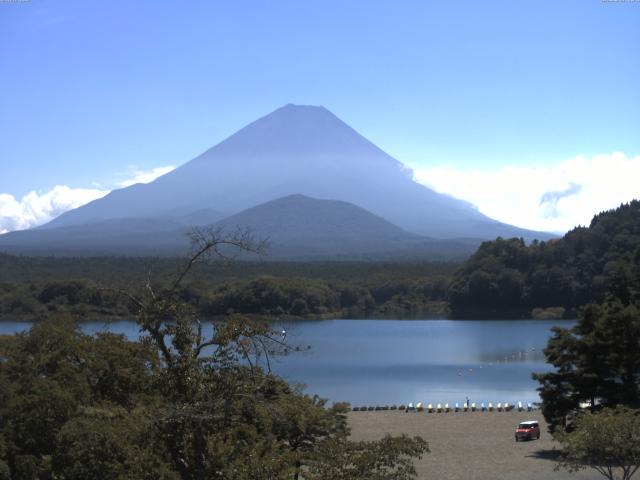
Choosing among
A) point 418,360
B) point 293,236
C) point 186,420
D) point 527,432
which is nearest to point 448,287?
point 418,360

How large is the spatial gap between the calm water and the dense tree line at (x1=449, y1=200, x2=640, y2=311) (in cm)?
548

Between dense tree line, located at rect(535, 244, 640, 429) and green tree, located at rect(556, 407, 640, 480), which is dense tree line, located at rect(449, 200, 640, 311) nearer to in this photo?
dense tree line, located at rect(535, 244, 640, 429)

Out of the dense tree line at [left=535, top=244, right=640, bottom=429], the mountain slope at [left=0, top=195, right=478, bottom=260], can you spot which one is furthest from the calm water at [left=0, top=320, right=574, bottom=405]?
the mountain slope at [left=0, top=195, right=478, bottom=260]

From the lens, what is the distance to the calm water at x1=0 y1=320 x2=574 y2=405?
101 feet

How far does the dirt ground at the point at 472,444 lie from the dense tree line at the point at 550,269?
38.0 m

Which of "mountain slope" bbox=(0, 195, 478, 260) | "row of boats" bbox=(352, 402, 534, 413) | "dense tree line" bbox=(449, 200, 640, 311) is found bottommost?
"row of boats" bbox=(352, 402, 534, 413)

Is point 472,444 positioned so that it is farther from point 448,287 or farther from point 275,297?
point 448,287

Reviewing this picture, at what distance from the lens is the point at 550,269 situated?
62812 millimetres

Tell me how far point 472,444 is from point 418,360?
21.1 m

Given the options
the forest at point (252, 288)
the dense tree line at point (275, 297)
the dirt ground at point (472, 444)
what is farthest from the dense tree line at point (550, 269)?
the dirt ground at point (472, 444)

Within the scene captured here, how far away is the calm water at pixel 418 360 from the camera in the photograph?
1217 inches

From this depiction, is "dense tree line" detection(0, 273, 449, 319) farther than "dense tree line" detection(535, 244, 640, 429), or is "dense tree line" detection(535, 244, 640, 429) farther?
"dense tree line" detection(0, 273, 449, 319)

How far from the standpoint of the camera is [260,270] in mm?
82625

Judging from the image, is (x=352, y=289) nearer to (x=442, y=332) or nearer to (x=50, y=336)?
(x=442, y=332)
